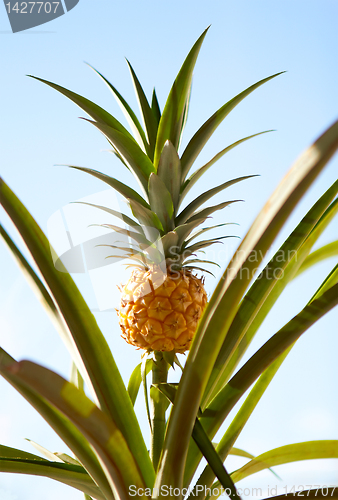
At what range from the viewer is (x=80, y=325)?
0.38 metres

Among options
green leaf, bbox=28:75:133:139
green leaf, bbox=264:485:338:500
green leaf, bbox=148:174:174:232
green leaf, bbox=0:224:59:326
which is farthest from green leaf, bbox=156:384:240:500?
green leaf, bbox=28:75:133:139

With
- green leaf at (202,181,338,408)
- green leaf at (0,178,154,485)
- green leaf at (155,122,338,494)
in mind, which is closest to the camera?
green leaf at (155,122,338,494)

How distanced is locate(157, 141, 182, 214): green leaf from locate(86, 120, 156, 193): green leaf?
20 mm

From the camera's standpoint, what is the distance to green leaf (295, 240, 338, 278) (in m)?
0.65

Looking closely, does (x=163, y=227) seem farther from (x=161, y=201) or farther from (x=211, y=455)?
(x=211, y=455)

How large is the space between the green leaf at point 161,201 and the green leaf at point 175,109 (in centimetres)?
6

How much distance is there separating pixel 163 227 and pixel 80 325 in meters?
0.27

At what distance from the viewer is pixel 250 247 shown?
30cm

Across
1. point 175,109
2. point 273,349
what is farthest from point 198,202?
point 273,349

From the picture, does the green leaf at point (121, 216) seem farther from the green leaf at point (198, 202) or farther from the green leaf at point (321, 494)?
the green leaf at point (321, 494)

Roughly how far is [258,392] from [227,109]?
487 millimetres

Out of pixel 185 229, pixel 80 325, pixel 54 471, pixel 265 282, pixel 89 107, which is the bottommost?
pixel 54 471

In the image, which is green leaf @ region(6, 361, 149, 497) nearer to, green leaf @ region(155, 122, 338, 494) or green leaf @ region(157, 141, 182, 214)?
green leaf @ region(155, 122, 338, 494)

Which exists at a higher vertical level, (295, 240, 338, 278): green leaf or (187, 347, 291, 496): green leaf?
(295, 240, 338, 278): green leaf
